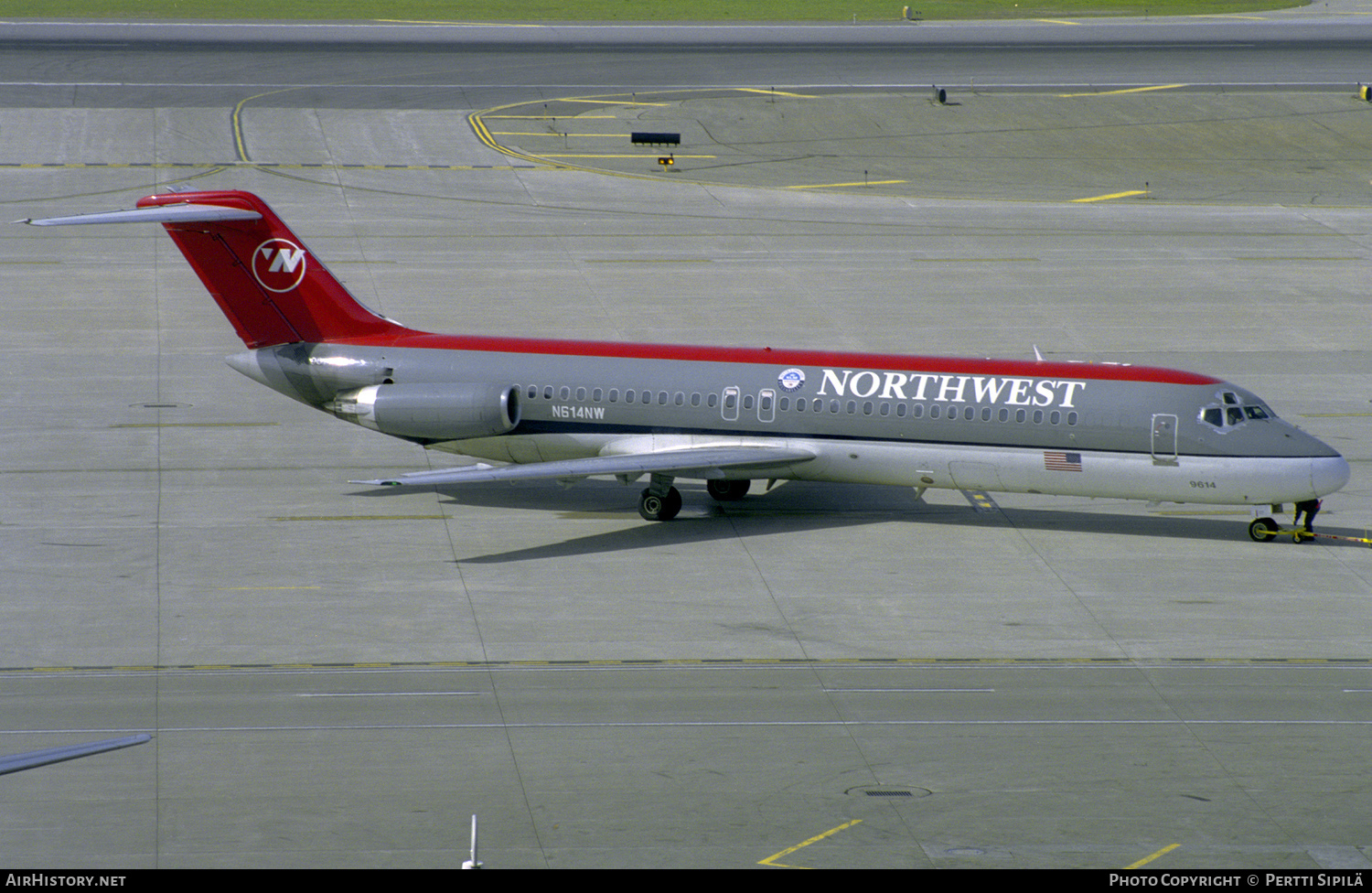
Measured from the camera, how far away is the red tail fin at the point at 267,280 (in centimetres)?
3362

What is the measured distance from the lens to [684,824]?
65.6 ft

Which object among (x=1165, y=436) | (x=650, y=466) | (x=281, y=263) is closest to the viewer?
(x=1165, y=436)

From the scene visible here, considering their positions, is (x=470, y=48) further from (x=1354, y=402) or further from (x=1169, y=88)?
(x=1354, y=402)

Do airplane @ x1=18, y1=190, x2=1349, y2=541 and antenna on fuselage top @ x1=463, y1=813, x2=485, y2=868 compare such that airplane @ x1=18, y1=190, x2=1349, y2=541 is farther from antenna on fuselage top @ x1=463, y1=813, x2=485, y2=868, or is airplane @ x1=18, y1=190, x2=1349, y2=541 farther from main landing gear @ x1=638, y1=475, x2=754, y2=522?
antenna on fuselage top @ x1=463, y1=813, x2=485, y2=868

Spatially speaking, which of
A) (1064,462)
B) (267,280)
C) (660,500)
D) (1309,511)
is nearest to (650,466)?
(660,500)

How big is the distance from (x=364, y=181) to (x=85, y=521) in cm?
3580

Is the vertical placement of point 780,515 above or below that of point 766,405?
below

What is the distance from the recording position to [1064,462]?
102 ft

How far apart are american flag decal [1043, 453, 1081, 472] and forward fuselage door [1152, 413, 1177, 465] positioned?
4.93 feet

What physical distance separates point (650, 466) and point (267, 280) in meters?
9.15

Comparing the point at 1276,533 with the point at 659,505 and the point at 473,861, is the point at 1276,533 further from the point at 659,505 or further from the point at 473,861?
the point at 473,861

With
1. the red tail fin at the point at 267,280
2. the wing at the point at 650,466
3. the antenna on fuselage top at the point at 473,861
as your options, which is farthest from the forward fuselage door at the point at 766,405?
the antenna on fuselage top at the point at 473,861

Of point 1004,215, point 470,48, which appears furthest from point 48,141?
point 1004,215

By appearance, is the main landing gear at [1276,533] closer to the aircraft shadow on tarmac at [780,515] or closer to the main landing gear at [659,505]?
the aircraft shadow on tarmac at [780,515]
